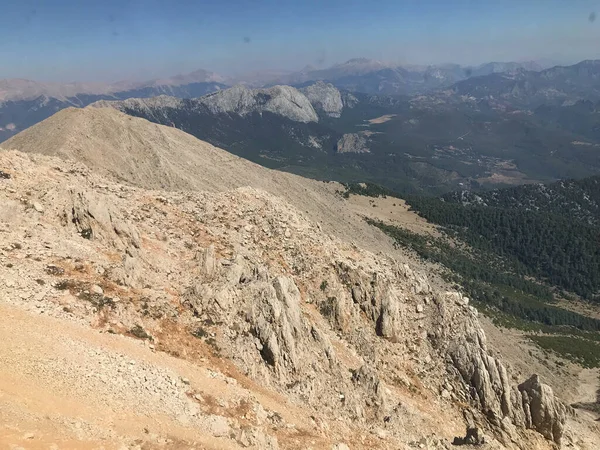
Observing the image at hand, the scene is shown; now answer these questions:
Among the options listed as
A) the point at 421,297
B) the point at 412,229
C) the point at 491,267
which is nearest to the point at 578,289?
the point at 491,267

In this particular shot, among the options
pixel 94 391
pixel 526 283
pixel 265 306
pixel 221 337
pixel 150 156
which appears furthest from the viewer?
pixel 526 283

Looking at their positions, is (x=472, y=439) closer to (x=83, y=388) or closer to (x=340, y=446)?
(x=340, y=446)

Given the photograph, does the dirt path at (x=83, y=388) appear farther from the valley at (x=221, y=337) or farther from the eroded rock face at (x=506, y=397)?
the eroded rock face at (x=506, y=397)

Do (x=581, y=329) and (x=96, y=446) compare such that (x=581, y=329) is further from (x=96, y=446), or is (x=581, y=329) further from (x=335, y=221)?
(x=96, y=446)

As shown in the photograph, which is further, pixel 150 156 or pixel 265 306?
pixel 150 156

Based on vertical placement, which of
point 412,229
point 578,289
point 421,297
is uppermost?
point 421,297

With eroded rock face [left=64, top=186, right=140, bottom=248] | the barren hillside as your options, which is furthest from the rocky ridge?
the barren hillside

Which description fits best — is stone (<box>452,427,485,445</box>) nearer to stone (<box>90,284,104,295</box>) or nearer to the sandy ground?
the sandy ground

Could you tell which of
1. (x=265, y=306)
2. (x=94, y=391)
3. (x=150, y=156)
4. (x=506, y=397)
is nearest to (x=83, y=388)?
(x=94, y=391)

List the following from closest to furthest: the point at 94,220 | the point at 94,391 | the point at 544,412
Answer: the point at 94,391 < the point at 94,220 < the point at 544,412
